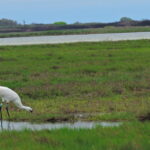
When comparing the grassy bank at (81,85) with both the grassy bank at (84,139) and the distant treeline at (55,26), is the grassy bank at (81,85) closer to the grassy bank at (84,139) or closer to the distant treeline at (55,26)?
the grassy bank at (84,139)

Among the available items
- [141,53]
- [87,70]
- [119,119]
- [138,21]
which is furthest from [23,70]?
[138,21]

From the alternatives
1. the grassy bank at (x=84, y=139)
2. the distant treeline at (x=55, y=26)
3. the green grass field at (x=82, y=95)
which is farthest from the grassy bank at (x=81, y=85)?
the distant treeline at (x=55, y=26)

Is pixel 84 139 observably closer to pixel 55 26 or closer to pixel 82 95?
pixel 82 95

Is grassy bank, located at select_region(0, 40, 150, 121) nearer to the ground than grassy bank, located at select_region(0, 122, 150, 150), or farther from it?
nearer to the ground

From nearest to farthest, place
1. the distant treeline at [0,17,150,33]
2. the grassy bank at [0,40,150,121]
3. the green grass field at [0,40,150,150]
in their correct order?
the green grass field at [0,40,150,150], the grassy bank at [0,40,150,121], the distant treeline at [0,17,150,33]

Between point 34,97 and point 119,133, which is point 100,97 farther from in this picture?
point 119,133

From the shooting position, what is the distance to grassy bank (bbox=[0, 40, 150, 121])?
50.1 feet

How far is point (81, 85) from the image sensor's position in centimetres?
1931

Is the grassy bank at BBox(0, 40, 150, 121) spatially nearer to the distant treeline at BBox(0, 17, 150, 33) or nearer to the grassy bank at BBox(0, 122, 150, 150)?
the grassy bank at BBox(0, 122, 150, 150)

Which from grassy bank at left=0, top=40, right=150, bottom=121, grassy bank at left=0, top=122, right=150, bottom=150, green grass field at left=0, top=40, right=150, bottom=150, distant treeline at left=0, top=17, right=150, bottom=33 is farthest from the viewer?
distant treeline at left=0, top=17, right=150, bottom=33

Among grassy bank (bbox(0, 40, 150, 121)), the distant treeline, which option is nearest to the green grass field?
grassy bank (bbox(0, 40, 150, 121))

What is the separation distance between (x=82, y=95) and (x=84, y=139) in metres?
7.77

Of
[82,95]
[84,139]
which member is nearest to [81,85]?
[82,95]

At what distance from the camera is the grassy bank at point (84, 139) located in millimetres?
9648
